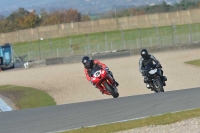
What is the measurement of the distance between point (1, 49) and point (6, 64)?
3.17 m

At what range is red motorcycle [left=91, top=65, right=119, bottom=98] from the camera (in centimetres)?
1783

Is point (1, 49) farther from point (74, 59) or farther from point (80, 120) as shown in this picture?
point (80, 120)

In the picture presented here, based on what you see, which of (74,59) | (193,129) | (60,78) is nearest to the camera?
(193,129)

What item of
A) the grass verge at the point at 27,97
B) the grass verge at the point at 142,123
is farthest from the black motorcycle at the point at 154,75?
the grass verge at the point at 142,123

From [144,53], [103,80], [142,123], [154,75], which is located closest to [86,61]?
[103,80]

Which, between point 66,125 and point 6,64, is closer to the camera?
point 66,125

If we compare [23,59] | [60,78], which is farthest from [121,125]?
[23,59]

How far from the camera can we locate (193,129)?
9328 millimetres

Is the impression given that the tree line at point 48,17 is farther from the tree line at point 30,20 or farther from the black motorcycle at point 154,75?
the black motorcycle at point 154,75

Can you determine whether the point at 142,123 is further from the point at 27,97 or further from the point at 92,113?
the point at 27,97

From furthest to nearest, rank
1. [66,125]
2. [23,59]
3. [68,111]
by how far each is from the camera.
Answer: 1. [23,59]
2. [68,111]
3. [66,125]

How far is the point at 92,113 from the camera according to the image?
12758 millimetres

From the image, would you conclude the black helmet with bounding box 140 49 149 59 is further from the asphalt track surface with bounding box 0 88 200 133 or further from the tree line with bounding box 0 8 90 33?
the tree line with bounding box 0 8 90 33

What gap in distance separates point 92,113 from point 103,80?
523 centimetres
